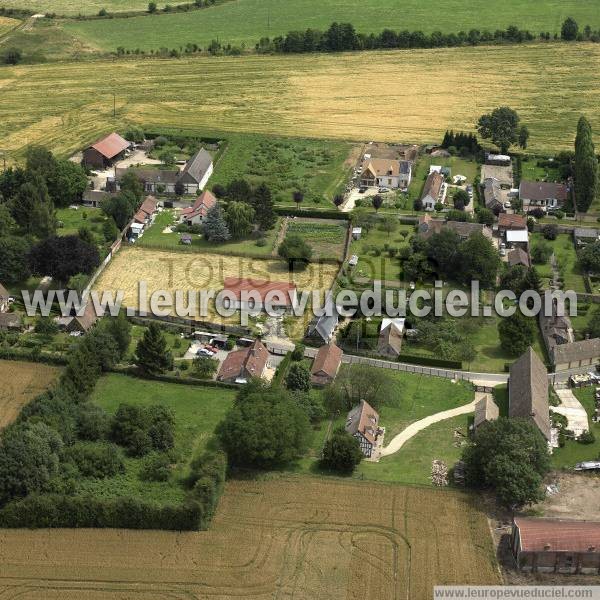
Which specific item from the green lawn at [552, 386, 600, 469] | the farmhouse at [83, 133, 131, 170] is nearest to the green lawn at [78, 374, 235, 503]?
the green lawn at [552, 386, 600, 469]

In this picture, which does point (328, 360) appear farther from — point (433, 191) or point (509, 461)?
point (433, 191)

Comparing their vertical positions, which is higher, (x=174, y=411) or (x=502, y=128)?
(x=502, y=128)

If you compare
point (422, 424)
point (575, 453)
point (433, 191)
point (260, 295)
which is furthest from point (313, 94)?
point (575, 453)

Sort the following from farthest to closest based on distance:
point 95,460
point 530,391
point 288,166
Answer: point 288,166
point 530,391
point 95,460

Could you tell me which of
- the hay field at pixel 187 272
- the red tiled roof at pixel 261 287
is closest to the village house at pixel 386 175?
the hay field at pixel 187 272

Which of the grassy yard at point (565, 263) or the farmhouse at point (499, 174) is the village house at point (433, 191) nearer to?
the farmhouse at point (499, 174)

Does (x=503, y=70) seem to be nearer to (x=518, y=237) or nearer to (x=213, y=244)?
(x=518, y=237)
